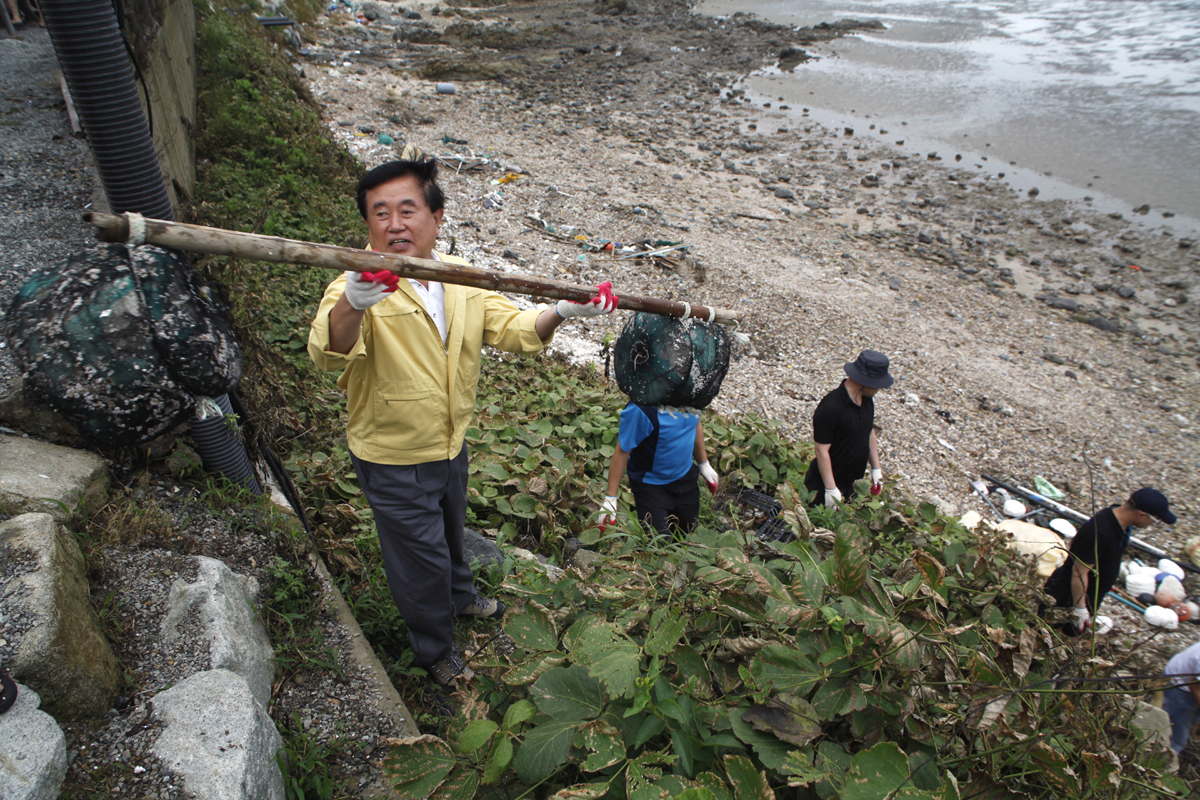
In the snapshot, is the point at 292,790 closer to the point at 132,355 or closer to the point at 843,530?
the point at 132,355

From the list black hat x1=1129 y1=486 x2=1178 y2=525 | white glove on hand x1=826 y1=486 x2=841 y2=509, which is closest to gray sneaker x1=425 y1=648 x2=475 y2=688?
white glove on hand x1=826 y1=486 x2=841 y2=509

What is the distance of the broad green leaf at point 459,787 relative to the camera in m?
1.32

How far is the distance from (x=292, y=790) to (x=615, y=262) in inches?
283

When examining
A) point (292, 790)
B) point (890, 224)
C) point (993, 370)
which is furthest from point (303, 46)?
point (292, 790)

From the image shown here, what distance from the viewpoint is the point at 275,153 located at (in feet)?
23.1

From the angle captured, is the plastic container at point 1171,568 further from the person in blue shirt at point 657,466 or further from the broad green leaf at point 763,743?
the broad green leaf at point 763,743

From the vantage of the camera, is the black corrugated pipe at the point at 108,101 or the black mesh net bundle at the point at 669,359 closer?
the black corrugated pipe at the point at 108,101

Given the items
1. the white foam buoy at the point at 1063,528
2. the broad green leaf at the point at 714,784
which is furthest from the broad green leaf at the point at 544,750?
the white foam buoy at the point at 1063,528

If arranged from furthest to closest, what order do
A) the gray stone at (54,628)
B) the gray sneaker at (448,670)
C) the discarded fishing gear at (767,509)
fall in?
1. the discarded fishing gear at (767,509)
2. the gray sneaker at (448,670)
3. the gray stone at (54,628)

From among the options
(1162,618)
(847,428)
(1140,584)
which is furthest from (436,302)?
(1140,584)

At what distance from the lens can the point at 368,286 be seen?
1.95 metres

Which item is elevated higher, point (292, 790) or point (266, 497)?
point (266, 497)

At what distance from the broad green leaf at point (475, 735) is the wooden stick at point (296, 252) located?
3.93ft

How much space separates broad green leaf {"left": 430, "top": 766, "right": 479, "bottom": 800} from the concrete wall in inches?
167
